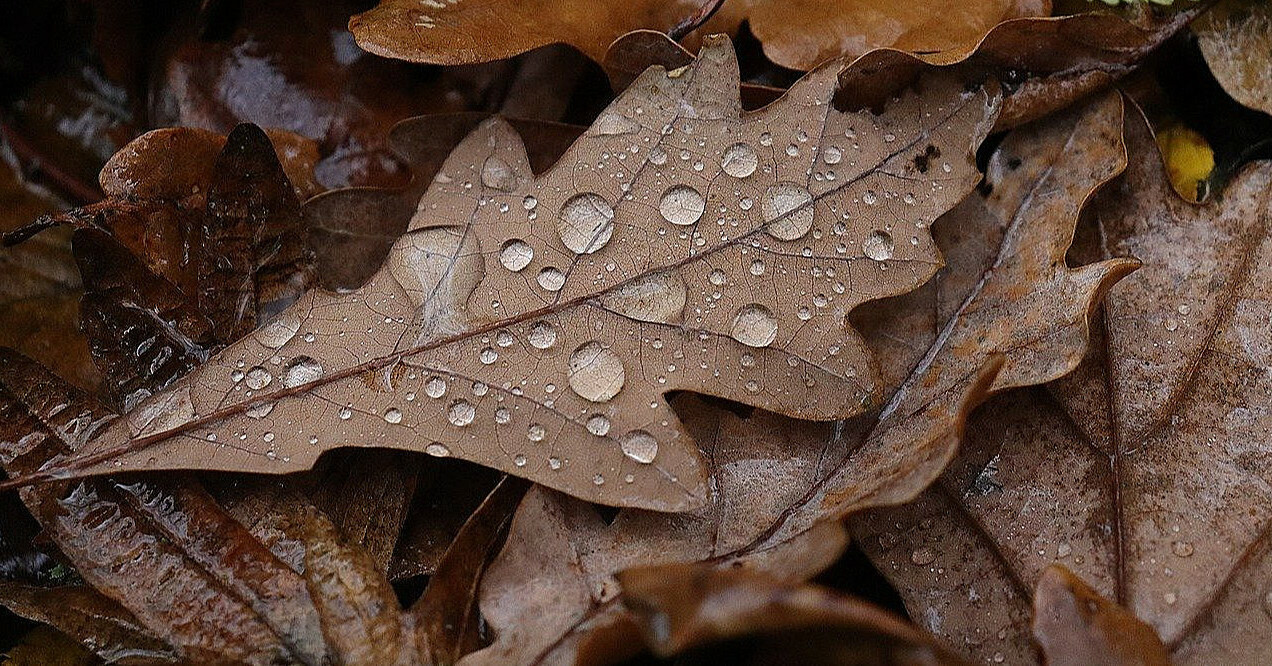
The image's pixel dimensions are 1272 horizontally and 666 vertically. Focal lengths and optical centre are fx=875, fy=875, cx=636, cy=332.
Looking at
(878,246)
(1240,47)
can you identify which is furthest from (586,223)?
(1240,47)

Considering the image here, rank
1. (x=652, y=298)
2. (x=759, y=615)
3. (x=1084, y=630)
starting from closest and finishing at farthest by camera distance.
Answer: (x=759, y=615)
(x=1084, y=630)
(x=652, y=298)

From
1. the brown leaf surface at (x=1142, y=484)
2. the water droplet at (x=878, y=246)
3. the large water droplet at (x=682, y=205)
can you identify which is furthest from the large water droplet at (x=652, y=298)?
the brown leaf surface at (x=1142, y=484)

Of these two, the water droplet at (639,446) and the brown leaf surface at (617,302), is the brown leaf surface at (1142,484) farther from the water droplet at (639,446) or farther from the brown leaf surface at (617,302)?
the water droplet at (639,446)

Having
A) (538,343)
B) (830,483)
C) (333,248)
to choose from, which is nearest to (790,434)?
(830,483)

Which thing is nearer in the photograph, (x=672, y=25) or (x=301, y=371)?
(x=301, y=371)

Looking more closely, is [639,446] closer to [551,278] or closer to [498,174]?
[551,278]

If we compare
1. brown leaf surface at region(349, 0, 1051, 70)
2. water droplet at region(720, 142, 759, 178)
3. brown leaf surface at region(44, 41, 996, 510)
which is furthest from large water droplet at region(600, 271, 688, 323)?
brown leaf surface at region(349, 0, 1051, 70)

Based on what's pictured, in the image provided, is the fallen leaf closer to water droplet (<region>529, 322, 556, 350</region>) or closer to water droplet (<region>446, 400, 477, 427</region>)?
water droplet (<region>529, 322, 556, 350</region>)
